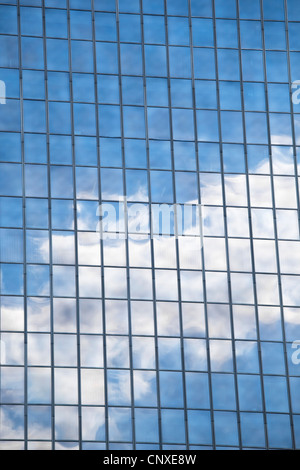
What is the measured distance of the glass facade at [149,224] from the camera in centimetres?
7956

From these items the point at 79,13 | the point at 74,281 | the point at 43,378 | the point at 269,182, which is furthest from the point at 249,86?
the point at 43,378

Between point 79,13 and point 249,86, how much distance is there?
11889mm

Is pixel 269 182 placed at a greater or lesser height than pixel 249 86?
lesser

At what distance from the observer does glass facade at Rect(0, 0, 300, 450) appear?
7956cm

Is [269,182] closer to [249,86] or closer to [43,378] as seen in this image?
[249,86]

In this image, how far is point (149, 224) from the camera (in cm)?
8306

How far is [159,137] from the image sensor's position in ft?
278

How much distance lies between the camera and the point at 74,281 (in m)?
81.2
